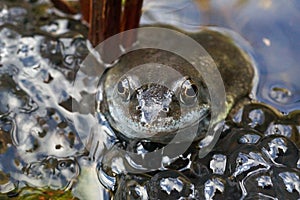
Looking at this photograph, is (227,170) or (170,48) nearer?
(227,170)

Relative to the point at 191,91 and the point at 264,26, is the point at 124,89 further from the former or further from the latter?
the point at 264,26

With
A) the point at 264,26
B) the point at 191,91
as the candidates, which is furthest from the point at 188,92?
the point at 264,26

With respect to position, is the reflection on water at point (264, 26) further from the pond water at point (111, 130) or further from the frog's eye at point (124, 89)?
the frog's eye at point (124, 89)

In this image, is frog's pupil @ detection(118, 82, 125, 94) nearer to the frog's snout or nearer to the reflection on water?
the frog's snout

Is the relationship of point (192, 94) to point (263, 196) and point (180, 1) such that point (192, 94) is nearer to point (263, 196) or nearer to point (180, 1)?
point (263, 196)

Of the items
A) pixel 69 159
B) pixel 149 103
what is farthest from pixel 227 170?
pixel 69 159

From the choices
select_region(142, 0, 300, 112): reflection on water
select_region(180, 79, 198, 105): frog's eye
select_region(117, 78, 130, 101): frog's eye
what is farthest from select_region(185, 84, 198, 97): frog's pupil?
select_region(142, 0, 300, 112): reflection on water
